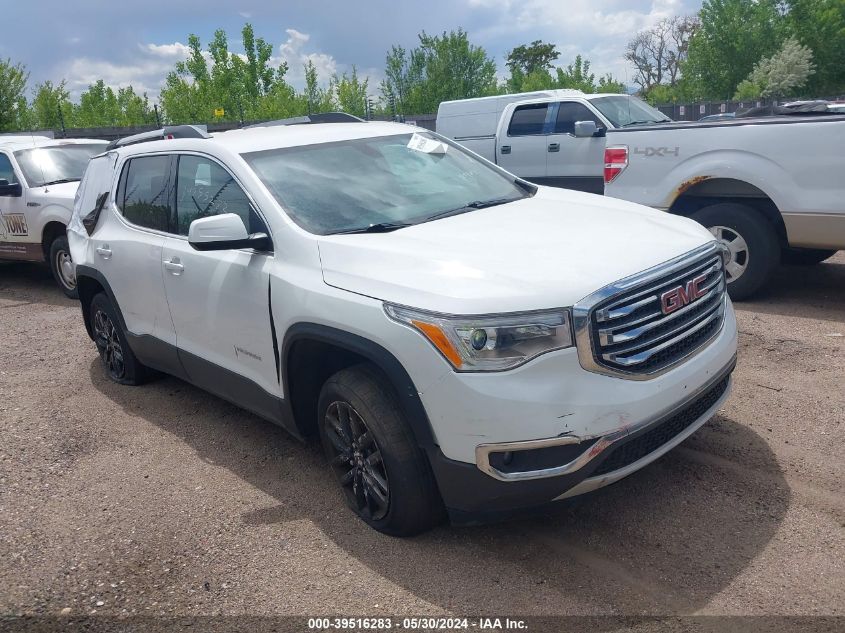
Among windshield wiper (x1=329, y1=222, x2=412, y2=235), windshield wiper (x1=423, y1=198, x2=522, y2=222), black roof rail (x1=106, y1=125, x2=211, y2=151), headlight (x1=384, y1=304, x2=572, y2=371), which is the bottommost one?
headlight (x1=384, y1=304, x2=572, y2=371)

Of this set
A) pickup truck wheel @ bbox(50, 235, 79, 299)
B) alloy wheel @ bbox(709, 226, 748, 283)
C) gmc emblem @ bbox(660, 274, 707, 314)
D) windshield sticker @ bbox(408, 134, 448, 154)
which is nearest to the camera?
gmc emblem @ bbox(660, 274, 707, 314)

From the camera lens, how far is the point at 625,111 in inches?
464

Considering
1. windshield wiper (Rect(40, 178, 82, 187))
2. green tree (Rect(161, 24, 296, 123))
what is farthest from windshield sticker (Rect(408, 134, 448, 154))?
green tree (Rect(161, 24, 296, 123))

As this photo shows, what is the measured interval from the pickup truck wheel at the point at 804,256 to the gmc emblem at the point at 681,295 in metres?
4.32

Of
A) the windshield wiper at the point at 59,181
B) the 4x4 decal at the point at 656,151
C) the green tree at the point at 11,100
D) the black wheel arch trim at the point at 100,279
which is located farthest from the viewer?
the green tree at the point at 11,100

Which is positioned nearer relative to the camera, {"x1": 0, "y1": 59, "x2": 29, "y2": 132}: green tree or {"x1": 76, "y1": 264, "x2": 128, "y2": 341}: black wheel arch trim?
{"x1": 76, "y1": 264, "x2": 128, "y2": 341}: black wheel arch trim

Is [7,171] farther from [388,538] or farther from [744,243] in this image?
[744,243]

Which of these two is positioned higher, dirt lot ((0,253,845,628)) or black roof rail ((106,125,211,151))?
black roof rail ((106,125,211,151))

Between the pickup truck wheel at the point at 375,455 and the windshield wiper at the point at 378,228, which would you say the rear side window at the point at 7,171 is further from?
the pickup truck wheel at the point at 375,455

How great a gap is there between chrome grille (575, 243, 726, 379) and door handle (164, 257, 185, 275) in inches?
98.8

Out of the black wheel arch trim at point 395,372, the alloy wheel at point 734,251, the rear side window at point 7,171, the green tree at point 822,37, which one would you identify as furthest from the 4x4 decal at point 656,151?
the green tree at point 822,37

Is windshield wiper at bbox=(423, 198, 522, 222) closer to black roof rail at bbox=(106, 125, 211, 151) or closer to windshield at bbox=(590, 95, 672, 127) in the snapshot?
black roof rail at bbox=(106, 125, 211, 151)

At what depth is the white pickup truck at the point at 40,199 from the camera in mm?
8812

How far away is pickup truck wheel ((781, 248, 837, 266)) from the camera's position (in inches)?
280
